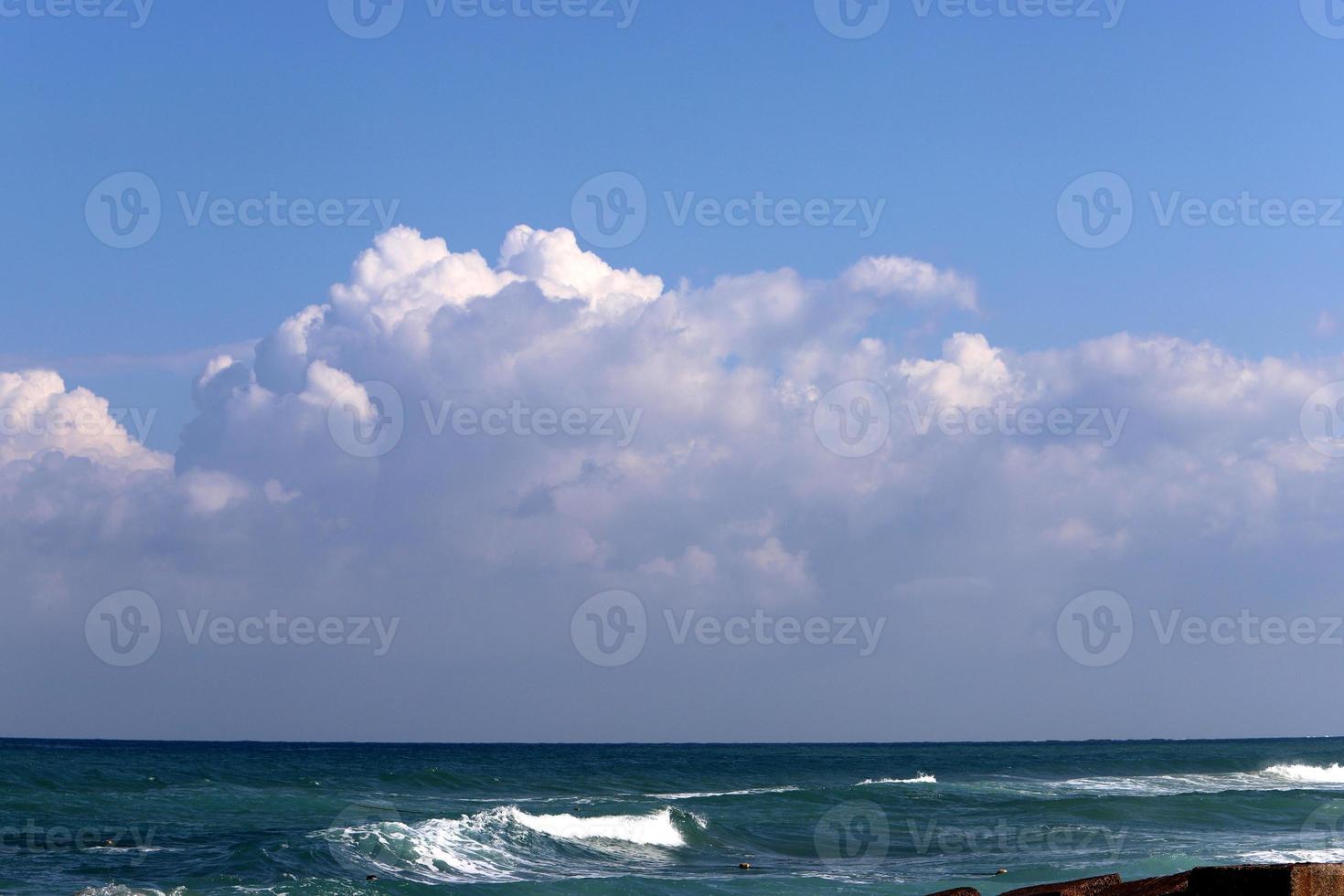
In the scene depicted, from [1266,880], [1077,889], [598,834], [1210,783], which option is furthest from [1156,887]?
[1210,783]

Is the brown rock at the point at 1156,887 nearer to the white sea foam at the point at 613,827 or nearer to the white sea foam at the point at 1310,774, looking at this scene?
the white sea foam at the point at 613,827

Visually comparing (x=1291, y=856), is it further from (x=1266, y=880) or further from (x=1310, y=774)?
(x=1310, y=774)

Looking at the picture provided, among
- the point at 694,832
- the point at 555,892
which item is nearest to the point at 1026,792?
the point at 694,832

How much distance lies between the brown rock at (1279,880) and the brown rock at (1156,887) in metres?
0.60

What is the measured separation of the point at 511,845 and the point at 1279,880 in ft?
64.3

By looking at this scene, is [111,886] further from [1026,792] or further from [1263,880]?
[1026,792]

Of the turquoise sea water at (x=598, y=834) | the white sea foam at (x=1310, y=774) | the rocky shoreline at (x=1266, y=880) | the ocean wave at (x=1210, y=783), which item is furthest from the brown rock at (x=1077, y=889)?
the white sea foam at (x=1310, y=774)

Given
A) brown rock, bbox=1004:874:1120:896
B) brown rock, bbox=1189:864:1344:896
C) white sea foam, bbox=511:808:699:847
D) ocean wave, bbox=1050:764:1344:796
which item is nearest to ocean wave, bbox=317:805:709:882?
white sea foam, bbox=511:808:699:847

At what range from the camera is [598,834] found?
93.4 feet

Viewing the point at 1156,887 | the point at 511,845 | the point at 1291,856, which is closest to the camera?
the point at 1156,887

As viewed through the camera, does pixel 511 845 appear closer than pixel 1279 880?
No

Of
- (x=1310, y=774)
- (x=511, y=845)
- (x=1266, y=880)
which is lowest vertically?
(x=1310, y=774)

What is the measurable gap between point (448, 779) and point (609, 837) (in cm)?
2025

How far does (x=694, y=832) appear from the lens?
29594mm
